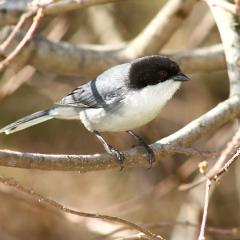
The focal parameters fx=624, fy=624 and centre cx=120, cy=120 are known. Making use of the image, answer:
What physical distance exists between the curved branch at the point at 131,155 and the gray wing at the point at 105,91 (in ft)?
1.69

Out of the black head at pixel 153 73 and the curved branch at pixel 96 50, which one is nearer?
the black head at pixel 153 73

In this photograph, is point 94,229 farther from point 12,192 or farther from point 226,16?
point 226,16

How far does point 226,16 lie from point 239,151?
5.44 ft

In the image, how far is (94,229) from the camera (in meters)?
4.49

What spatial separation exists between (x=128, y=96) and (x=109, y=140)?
1894 millimetres

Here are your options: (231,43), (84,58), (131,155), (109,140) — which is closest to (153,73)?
(231,43)

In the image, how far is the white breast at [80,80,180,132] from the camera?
11.3 feet

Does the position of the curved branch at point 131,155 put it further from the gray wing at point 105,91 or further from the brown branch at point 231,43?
the gray wing at point 105,91

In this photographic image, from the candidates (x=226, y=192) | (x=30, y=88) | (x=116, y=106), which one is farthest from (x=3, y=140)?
(x=116, y=106)

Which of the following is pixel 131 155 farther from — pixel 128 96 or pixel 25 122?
pixel 25 122

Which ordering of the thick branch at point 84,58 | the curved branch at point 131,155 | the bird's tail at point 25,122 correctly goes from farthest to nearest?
the thick branch at point 84,58, the bird's tail at point 25,122, the curved branch at point 131,155

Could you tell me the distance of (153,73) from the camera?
11.9 ft

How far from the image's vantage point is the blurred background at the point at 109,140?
5.45m

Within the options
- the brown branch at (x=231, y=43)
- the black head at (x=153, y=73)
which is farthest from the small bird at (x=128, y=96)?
the brown branch at (x=231, y=43)
